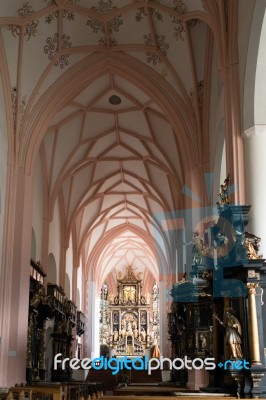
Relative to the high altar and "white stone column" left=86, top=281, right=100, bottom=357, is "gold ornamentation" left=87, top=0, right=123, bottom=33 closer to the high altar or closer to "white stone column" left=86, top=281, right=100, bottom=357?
"white stone column" left=86, top=281, right=100, bottom=357

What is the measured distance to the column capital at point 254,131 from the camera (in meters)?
9.42

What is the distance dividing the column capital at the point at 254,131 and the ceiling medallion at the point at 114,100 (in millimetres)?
9687

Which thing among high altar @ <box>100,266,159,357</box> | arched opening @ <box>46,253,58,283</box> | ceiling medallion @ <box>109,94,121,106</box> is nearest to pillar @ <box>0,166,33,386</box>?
ceiling medallion @ <box>109,94,121,106</box>

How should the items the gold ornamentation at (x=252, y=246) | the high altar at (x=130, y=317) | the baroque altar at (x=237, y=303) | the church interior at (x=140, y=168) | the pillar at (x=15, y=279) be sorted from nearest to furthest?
the baroque altar at (x=237, y=303)
the gold ornamentation at (x=252, y=246)
the church interior at (x=140, y=168)
the pillar at (x=15, y=279)
the high altar at (x=130, y=317)

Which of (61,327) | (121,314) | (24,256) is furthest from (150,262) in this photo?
(24,256)

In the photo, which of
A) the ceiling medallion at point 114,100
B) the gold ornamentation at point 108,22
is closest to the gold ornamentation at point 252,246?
the gold ornamentation at point 108,22

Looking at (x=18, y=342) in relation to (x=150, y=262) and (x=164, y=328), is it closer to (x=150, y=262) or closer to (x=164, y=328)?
(x=164, y=328)

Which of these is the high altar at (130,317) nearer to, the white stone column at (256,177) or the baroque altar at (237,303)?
the baroque altar at (237,303)

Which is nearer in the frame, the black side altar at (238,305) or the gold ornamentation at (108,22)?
the black side altar at (238,305)

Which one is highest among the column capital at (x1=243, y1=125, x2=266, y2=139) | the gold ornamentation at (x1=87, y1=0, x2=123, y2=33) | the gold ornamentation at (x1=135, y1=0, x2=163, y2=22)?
the gold ornamentation at (x1=87, y1=0, x2=123, y2=33)

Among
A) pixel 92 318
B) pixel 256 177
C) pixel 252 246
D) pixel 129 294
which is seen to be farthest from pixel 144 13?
pixel 129 294

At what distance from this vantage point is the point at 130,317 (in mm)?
Result: 40250

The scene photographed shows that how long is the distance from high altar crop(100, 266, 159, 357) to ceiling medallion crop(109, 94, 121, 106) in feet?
72.7

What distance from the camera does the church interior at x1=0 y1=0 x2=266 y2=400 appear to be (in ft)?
29.5
